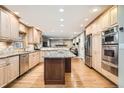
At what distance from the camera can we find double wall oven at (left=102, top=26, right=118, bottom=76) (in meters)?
4.00

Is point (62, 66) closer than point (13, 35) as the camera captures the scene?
Yes

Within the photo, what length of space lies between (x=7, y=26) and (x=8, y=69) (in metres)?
1.49

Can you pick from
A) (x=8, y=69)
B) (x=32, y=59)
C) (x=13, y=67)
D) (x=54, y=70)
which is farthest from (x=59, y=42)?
(x=8, y=69)

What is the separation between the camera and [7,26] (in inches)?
188

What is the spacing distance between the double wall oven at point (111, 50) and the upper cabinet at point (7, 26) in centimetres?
315

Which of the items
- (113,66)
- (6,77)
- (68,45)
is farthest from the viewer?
(68,45)

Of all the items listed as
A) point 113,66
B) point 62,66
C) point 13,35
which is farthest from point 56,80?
point 13,35

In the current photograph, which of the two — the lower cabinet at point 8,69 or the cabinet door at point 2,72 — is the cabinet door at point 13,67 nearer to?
the lower cabinet at point 8,69

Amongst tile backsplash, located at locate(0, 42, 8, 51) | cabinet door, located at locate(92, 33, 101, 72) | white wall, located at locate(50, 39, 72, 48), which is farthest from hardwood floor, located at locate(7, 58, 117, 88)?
white wall, located at locate(50, 39, 72, 48)

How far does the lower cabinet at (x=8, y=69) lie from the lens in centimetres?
362

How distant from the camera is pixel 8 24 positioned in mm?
4863

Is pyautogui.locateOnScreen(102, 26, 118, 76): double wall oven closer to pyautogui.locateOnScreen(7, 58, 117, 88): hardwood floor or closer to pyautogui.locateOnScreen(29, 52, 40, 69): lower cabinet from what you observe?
pyautogui.locateOnScreen(7, 58, 117, 88): hardwood floor

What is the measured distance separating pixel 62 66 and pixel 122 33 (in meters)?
1.81

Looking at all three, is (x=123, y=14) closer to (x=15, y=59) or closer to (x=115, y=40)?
(x=115, y=40)
